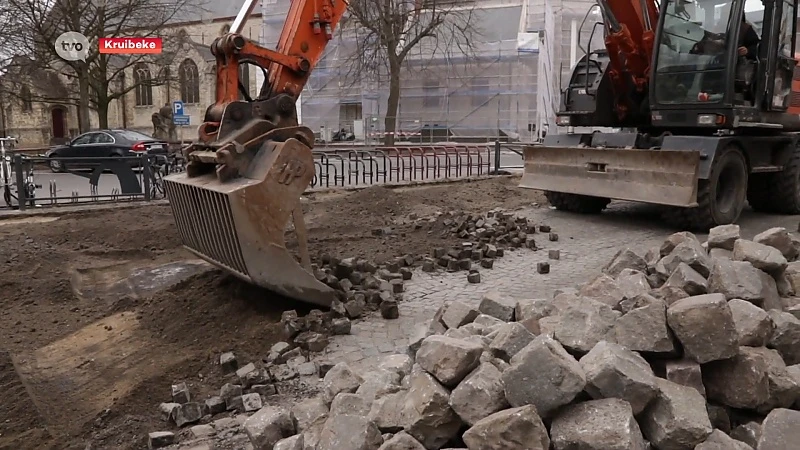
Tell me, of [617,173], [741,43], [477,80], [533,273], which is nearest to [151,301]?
[533,273]

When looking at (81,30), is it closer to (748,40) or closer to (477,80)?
(477,80)

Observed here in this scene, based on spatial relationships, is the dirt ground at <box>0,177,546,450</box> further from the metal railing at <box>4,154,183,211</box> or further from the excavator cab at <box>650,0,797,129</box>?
the excavator cab at <box>650,0,797,129</box>

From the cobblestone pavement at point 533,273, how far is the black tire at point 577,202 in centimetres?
18

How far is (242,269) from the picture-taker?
5.58m

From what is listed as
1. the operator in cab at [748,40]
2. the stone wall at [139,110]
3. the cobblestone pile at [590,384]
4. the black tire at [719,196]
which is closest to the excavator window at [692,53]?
the operator in cab at [748,40]

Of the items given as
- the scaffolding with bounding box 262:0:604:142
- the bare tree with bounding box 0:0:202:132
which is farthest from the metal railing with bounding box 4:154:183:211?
the scaffolding with bounding box 262:0:604:142

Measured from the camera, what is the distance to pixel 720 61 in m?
9.12

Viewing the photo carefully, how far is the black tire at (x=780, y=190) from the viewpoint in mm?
10734

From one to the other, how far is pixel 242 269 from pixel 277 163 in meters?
0.91

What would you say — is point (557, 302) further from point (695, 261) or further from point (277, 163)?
point (277, 163)

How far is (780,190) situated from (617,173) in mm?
3130

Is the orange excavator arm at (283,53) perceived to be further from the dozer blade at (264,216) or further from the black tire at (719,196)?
the black tire at (719,196)

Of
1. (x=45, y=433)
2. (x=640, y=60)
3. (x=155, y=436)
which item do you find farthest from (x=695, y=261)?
(x=640, y=60)

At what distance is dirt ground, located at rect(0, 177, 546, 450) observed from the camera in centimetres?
455
